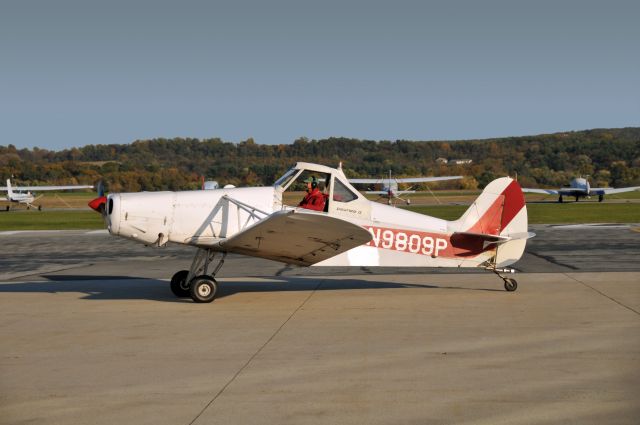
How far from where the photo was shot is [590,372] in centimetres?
715

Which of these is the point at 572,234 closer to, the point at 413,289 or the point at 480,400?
the point at 413,289

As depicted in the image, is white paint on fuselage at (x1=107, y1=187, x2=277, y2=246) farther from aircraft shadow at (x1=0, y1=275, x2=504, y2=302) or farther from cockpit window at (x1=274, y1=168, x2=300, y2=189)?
aircraft shadow at (x1=0, y1=275, x2=504, y2=302)

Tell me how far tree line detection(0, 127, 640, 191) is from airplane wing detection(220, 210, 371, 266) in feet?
159

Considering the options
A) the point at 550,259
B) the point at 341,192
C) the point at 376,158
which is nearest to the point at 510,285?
the point at 341,192

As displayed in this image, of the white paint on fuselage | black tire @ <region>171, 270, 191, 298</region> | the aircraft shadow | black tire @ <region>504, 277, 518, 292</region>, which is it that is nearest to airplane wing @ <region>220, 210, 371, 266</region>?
the white paint on fuselage

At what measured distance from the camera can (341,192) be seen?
12.3 meters

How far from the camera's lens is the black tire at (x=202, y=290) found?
1201 cm

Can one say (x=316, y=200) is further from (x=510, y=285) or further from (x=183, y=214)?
(x=510, y=285)

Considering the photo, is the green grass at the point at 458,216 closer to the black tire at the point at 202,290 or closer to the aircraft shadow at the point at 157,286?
the aircraft shadow at the point at 157,286

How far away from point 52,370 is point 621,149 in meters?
158

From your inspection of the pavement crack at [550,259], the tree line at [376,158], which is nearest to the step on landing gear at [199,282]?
the pavement crack at [550,259]

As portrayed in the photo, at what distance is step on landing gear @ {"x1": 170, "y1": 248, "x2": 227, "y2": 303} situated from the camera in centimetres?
1203

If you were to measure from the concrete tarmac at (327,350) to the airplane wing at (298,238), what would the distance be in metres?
0.78

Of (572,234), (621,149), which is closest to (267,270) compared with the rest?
(572,234)
